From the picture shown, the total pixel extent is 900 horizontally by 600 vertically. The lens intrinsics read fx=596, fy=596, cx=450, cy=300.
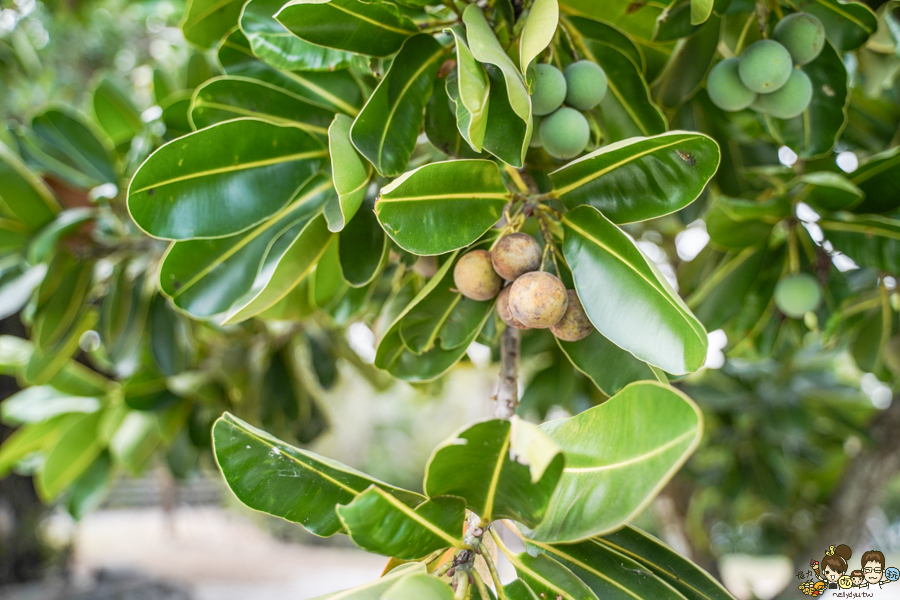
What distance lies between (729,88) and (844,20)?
0.19 m

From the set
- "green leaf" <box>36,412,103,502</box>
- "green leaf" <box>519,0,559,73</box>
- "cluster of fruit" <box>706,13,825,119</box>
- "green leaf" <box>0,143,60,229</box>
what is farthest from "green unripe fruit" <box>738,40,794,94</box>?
"green leaf" <box>36,412,103,502</box>

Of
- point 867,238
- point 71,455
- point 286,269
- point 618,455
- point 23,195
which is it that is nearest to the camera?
point 618,455

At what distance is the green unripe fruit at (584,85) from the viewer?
0.65 m

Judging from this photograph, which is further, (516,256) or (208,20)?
(208,20)

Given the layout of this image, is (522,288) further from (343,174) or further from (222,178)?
(222,178)

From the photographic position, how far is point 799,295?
0.93 metres

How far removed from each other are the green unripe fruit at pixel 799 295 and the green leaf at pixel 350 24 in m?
0.70

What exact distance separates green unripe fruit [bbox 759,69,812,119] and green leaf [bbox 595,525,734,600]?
0.56 m

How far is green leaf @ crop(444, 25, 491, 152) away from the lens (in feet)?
1.61

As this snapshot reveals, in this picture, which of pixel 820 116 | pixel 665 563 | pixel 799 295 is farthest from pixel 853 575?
pixel 820 116

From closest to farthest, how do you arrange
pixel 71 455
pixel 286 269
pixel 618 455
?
1. pixel 618 455
2. pixel 286 269
3. pixel 71 455

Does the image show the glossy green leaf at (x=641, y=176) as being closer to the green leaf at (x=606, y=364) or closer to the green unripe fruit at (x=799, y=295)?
the green leaf at (x=606, y=364)

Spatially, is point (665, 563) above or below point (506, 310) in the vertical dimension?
below

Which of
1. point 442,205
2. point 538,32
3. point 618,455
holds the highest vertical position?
point 538,32
